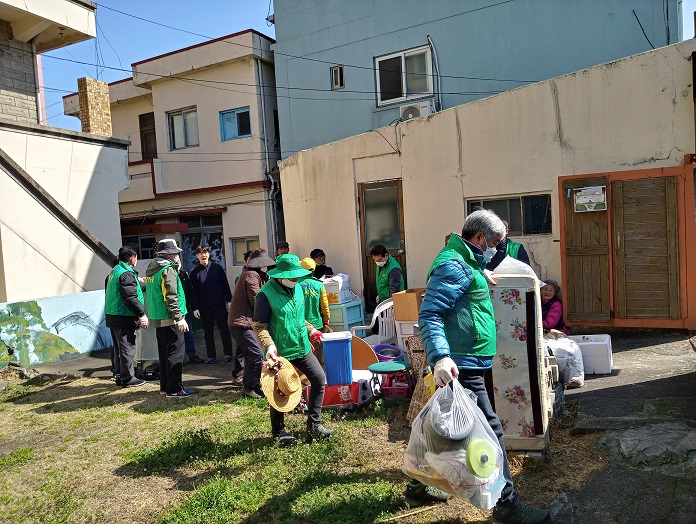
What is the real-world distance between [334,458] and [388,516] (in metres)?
1.01

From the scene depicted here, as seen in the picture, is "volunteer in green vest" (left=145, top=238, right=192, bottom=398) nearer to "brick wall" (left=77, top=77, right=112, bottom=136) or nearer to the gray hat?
the gray hat

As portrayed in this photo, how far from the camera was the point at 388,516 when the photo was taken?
11.7 ft

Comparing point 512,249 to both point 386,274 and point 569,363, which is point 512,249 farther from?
point 386,274

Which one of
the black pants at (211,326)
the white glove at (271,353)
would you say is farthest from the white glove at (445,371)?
the black pants at (211,326)

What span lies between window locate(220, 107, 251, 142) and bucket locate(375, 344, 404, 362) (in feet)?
34.5

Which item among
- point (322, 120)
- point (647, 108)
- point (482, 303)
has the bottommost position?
point (482, 303)

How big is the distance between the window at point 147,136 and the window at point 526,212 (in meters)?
12.7

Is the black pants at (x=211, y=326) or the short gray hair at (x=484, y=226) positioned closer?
the short gray hair at (x=484, y=226)

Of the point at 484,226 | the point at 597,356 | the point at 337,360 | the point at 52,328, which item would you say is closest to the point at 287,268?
the point at 337,360

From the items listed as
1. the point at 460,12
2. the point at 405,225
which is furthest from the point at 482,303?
the point at 460,12

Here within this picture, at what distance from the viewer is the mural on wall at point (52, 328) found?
9250mm

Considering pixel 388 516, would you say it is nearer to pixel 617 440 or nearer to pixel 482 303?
pixel 482 303

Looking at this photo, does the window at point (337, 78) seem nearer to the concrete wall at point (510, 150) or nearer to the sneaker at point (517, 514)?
the concrete wall at point (510, 150)

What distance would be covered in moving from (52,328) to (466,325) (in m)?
8.60
